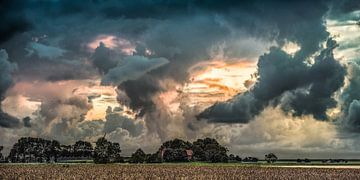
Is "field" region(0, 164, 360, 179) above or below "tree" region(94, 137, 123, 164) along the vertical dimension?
below

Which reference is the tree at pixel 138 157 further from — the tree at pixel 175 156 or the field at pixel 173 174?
the field at pixel 173 174

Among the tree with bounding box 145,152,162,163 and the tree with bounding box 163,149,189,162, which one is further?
the tree with bounding box 163,149,189,162

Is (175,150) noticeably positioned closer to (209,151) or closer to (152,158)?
(209,151)

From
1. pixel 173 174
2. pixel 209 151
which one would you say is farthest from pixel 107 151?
pixel 173 174

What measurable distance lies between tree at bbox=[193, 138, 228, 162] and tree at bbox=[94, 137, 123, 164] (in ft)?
88.5

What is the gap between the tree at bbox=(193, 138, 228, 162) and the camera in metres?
172

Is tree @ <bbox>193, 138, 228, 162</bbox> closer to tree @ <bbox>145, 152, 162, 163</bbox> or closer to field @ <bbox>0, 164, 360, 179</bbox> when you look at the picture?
tree @ <bbox>145, 152, 162, 163</bbox>

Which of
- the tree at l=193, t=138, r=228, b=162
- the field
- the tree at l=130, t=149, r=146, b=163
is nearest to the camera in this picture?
the field

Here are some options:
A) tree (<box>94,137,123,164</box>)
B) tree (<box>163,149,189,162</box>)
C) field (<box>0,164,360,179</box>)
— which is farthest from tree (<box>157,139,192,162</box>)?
field (<box>0,164,360,179</box>)

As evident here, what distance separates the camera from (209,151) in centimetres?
17600

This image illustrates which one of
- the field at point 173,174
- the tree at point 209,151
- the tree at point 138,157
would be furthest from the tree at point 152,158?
the field at point 173,174

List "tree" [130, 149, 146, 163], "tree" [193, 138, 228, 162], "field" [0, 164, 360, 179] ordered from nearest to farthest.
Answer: "field" [0, 164, 360, 179] → "tree" [130, 149, 146, 163] → "tree" [193, 138, 228, 162]

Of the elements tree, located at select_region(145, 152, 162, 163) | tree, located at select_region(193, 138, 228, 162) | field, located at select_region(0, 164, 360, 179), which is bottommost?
field, located at select_region(0, 164, 360, 179)

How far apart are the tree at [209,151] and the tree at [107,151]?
27.0m
